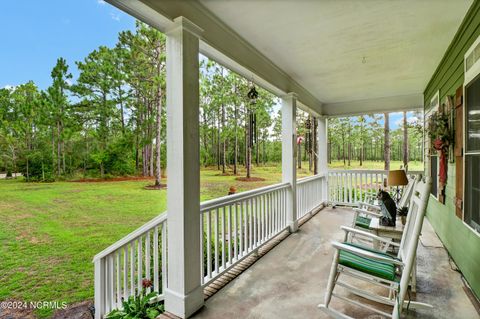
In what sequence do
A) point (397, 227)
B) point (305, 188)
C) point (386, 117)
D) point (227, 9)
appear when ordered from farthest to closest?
point (386, 117)
point (305, 188)
point (397, 227)
point (227, 9)

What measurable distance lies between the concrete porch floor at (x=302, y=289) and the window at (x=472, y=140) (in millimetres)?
708

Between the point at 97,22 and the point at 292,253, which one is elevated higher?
the point at 97,22

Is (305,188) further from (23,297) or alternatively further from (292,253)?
(23,297)

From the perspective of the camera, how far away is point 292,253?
130 inches

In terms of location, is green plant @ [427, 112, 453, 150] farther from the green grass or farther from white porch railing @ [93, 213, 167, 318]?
the green grass

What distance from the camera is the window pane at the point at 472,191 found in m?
2.18

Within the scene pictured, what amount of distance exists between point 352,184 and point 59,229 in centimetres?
645

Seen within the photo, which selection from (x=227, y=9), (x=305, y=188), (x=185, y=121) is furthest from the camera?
(x=305, y=188)

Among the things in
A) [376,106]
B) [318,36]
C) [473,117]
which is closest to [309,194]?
[376,106]

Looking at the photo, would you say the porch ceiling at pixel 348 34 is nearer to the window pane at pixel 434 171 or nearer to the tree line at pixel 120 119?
the tree line at pixel 120 119

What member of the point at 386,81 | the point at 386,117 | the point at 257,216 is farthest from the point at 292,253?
the point at 386,117

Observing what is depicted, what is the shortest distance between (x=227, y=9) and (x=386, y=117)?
7603 mm

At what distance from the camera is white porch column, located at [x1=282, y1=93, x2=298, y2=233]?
164 inches

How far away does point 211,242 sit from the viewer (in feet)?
9.55
